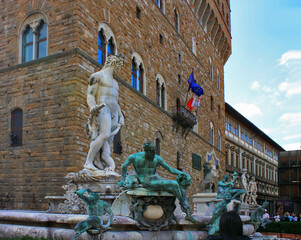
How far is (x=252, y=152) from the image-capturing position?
51406 mm

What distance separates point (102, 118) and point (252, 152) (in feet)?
148

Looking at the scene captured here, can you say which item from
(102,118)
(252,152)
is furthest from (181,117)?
(252,152)

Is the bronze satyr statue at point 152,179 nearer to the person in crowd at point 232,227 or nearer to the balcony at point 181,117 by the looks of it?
the person in crowd at point 232,227

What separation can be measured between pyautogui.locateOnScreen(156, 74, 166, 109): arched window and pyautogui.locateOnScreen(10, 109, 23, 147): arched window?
8.01m

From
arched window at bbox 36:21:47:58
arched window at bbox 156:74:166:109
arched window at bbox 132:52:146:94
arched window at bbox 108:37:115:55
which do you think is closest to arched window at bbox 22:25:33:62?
arched window at bbox 36:21:47:58

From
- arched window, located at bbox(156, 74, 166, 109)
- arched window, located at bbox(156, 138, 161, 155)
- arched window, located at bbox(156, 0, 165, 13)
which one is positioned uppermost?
arched window, located at bbox(156, 0, 165, 13)

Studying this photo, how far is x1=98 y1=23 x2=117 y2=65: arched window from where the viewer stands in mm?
15164

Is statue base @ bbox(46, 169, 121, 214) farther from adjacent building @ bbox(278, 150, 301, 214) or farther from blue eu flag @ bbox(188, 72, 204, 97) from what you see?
adjacent building @ bbox(278, 150, 301, 214)

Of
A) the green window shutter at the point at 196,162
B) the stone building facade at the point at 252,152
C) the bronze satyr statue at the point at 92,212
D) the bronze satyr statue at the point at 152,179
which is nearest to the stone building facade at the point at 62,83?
the green window shutter at the point at 196,162

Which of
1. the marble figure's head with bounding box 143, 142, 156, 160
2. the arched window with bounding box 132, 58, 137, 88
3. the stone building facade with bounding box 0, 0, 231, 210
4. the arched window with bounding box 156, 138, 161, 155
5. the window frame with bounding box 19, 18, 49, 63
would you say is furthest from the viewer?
the arched window with bounding box 156, 138, 161, 155

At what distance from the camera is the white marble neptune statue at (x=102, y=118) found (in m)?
8.44

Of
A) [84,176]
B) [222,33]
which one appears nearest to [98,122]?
[84,176]

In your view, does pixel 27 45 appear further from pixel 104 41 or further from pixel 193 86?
pixel 193 86

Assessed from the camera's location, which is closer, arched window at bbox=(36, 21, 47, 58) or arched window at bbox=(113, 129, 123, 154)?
arched window at bbox=(36, 21, 47, 58)
